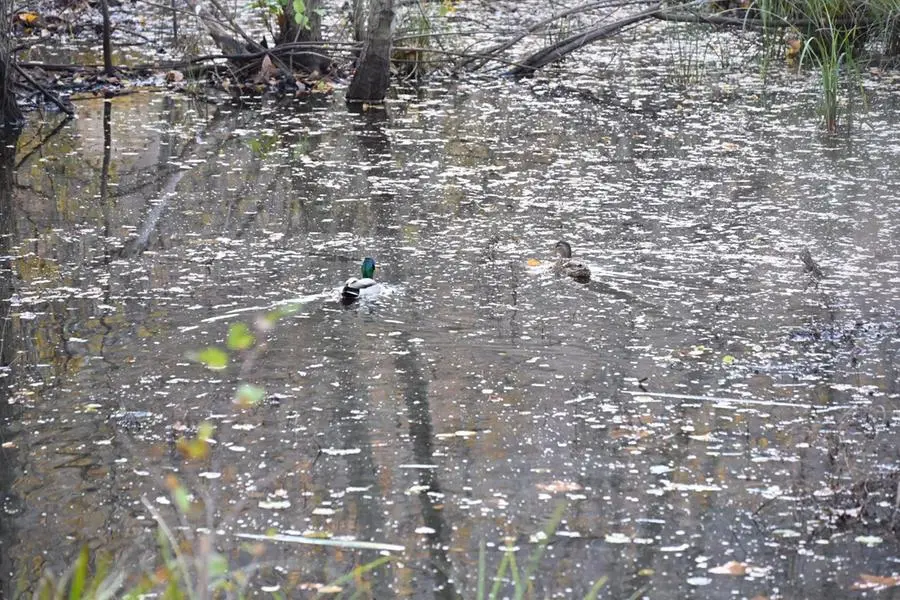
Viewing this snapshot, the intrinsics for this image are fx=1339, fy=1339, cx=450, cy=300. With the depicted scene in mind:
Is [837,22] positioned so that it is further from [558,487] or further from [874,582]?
[874,582]

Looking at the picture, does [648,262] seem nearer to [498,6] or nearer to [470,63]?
[470,63]

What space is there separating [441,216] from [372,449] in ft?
11.0

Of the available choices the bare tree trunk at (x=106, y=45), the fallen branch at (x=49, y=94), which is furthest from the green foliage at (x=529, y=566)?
the bare tree trunk at (x=106, y=45)

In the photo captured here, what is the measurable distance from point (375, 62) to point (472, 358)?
660 cm

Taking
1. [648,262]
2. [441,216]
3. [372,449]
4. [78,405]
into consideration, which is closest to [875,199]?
[648,262]

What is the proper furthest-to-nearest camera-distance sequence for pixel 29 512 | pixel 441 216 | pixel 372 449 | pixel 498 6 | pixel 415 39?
pixel 498 6 → pixel 415 39 → pixel 441 216 → pixel 372 449 → pixel 29 512

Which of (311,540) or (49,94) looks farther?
(49,94)

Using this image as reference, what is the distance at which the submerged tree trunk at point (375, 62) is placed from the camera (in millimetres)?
11469

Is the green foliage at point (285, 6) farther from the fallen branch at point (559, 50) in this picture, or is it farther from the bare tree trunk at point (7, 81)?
the fallen branch at point (559, 50)

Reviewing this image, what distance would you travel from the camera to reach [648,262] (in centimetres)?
695

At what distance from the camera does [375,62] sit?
11.7 metres

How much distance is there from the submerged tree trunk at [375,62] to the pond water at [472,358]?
186 centimetres

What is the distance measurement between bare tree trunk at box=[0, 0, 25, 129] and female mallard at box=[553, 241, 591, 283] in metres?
5.75

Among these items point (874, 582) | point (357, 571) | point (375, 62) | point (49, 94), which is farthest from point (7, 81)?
point (874, 582)
